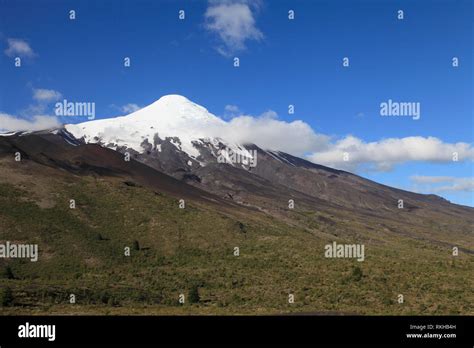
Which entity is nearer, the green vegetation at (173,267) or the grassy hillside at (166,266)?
the green vegetation at (173,267)

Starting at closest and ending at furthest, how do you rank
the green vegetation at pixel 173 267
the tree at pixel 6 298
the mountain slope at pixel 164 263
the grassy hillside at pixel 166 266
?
the tree at pixel 6 298 → the green vegetation at pixel 173 267 → the grassy hillside at pixel 166 266 → the mountain slope at pixel 164 263

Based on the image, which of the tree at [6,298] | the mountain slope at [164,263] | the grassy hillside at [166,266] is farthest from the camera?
the mountain slope at [164,263]

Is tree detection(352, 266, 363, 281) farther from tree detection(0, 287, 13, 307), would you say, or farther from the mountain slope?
tree detection(0, 287, 13, 307)

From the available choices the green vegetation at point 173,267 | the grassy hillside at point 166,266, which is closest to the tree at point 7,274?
the grassy hillside at point 166,266

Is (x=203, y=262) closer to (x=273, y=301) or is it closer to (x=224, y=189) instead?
(x=273, y=301)

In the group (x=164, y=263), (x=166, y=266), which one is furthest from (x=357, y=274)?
(x=164, y=263)

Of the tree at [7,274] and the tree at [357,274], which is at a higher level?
the tree at [7,274]

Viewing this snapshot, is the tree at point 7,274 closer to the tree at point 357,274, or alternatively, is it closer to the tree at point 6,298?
the tree at point 6,298
